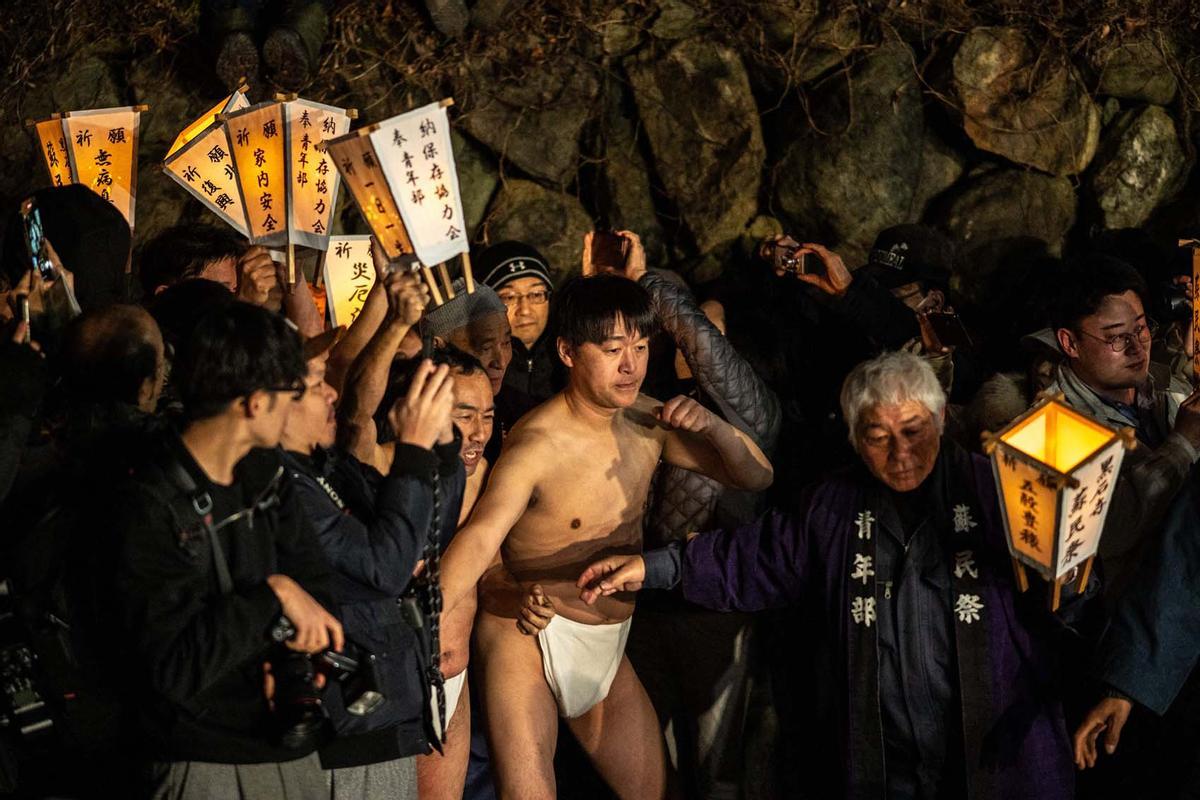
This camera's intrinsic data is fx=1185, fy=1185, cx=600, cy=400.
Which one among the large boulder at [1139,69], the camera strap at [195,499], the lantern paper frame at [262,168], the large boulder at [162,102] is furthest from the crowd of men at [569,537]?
the large boulder at [162,102]

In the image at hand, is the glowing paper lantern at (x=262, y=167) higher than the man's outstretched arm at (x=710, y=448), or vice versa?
the glowing paper lantern at (x=262, y=167)

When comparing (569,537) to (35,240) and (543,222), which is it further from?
(543,222)

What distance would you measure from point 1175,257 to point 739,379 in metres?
3.27

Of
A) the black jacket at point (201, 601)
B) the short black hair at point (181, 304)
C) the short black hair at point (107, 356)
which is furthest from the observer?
the short black hair at point (181, 304)

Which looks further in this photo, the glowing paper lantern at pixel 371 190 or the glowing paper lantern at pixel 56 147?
the glowing paper lantern at pixel 56 147

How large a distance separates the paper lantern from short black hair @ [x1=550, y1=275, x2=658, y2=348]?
0.87 m

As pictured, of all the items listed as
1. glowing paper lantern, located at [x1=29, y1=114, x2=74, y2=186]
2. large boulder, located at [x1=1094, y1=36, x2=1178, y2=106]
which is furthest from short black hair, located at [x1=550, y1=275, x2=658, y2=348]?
large boulder, located at [x1=1094, y1=36, x2=1178, y2=106]

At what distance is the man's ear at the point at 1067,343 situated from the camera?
572 centimetres

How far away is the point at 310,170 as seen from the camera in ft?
17.4

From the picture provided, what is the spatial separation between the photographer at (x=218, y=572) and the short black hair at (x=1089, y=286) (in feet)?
12.7

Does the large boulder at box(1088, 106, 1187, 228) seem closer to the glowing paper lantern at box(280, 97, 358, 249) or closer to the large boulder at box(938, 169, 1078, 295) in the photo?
the large boulder at box(938, 169, 1078, 295)

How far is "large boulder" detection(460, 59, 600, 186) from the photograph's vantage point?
8547mm

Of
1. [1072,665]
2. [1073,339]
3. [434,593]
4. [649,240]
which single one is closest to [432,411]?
[434,593]

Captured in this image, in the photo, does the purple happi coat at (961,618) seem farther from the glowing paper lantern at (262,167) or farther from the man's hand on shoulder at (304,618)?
→ the glowing paper lantern at (262,167)
